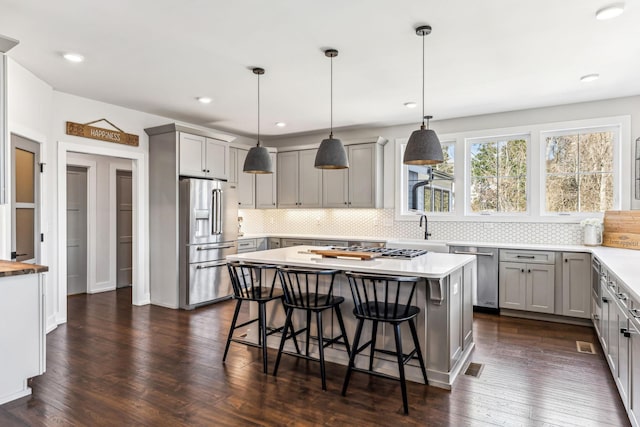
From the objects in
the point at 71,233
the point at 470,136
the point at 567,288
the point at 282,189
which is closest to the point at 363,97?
the point at 470,136

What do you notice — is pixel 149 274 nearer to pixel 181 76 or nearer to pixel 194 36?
pixel 181 76

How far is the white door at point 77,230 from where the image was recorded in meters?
6.14

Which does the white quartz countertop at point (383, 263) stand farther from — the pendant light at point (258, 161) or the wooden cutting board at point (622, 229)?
the wooden cutting board at point (622, 229)

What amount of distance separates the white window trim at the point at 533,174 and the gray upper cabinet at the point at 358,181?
1.08 ft

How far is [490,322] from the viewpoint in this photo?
4590mm

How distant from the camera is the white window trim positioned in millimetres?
4637

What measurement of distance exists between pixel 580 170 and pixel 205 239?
5.00 m

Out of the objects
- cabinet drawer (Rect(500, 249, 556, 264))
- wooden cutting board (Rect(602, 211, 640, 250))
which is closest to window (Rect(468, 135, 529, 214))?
cabinet drawer (Rect(500, 249, 556, 264))

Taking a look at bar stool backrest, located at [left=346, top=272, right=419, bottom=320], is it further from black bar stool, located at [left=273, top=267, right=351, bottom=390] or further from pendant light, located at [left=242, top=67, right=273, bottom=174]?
pendant light, located at [left=242, top=67, right=273, bottom=174]

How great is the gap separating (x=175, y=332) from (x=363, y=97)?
135 inches

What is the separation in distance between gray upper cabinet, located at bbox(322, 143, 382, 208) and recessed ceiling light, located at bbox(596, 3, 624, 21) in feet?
11.5

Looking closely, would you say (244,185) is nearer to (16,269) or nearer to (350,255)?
(350,255)

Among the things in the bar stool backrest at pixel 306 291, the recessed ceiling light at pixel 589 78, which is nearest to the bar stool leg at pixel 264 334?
the bar stool backrest at pixel 306 291

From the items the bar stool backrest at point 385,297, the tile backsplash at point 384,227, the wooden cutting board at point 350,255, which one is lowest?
the bar stool backrest at point 385,297
